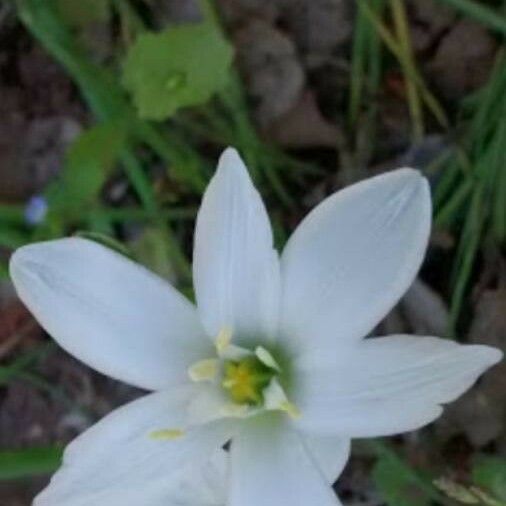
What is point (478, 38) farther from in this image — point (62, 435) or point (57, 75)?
point (62, 435)

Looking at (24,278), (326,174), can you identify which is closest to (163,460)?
(24,278)

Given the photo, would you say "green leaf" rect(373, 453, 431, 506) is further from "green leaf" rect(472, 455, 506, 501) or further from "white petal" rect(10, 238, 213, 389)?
"white petal" rect(10, 238, 213, 389)

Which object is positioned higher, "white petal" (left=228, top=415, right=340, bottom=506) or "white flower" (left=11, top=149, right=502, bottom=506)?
"white flower" (left=11, top=149, right=502, bottom=506)

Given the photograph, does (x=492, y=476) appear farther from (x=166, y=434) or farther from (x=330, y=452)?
(x=166, y=434)

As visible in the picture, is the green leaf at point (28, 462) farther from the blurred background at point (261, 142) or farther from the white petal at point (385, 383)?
the white petal at point (385, 383)

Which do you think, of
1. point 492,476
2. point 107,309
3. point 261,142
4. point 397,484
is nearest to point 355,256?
point 107,309

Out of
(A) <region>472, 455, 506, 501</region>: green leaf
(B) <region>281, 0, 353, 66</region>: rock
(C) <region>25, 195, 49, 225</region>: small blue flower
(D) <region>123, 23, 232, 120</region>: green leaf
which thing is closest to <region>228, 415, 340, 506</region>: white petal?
(A) <region>472, 455, 506, 501</region>: green leaf

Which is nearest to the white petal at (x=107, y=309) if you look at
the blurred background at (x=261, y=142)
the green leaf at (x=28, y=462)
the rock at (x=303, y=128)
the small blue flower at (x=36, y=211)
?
the green leaf at (x=28, y=462)
